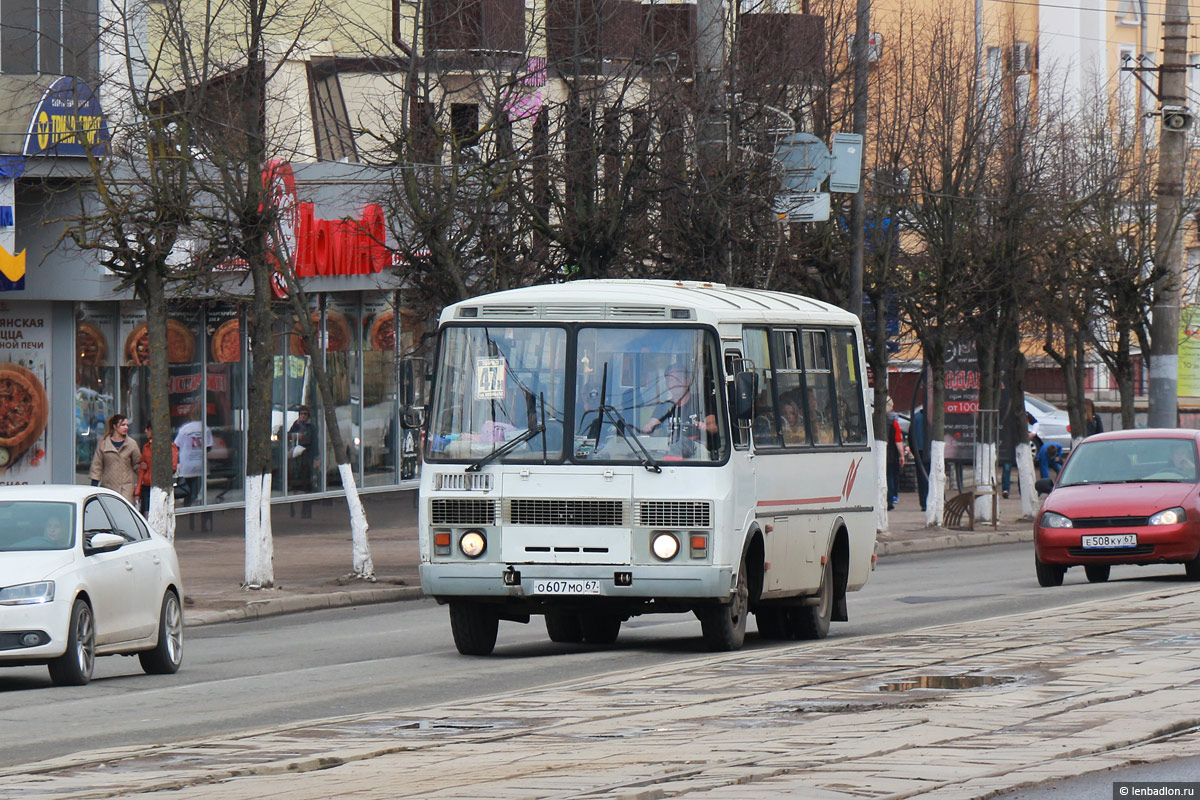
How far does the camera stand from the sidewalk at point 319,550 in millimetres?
22564

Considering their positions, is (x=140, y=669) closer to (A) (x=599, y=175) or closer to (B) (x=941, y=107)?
(A) (x=599, y=175)

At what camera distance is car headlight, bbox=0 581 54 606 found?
553 inches

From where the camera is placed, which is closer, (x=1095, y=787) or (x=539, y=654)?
(x=1095, y=787)

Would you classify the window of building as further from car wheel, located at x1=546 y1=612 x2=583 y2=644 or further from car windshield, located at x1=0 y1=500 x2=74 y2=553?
car windshield, located at x1=0 y1=500 x2=74 y2=553

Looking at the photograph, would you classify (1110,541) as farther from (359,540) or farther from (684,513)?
(359,540)

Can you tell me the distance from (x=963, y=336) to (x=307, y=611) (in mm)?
20207

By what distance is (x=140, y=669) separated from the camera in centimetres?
1623

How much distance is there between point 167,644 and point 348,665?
1379mm

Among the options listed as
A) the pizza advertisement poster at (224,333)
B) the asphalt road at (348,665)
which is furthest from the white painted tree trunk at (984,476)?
the pizza advertisement poster at (224,333)

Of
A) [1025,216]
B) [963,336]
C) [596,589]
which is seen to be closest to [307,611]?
[596,589]

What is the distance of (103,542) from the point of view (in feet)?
48.2

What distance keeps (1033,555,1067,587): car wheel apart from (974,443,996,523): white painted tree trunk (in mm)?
13584

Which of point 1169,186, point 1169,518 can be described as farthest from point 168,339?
point 1169,518

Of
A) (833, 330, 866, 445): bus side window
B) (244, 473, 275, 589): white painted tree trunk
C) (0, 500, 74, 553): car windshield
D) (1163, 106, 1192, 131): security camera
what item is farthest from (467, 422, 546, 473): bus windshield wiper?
(1163, 106, 1192, 131): security camera
